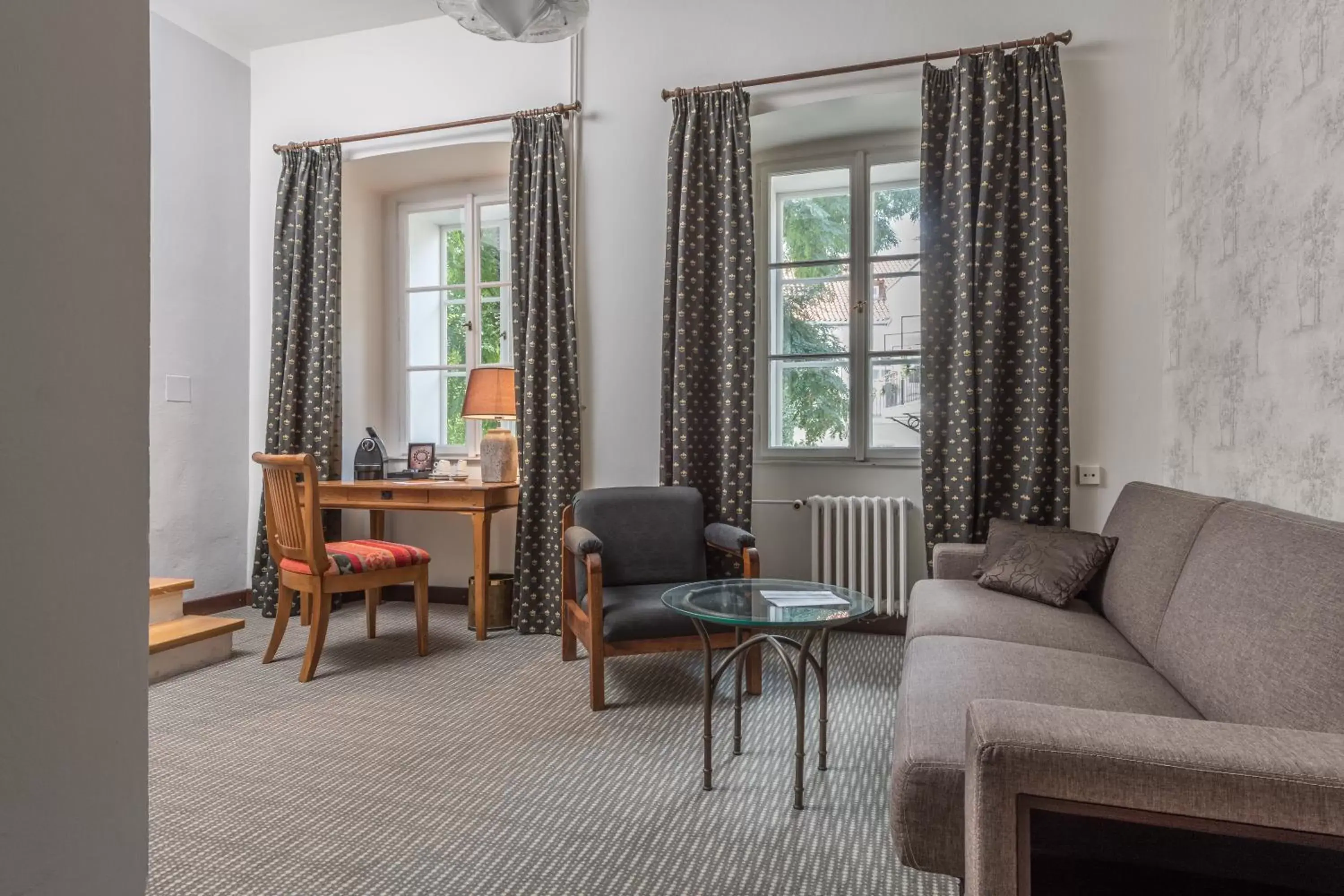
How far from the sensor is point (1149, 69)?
3.16 meters

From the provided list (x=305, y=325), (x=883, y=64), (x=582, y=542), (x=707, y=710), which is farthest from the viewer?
(x=305, y=325)

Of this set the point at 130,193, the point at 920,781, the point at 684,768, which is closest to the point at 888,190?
the point at 684,768

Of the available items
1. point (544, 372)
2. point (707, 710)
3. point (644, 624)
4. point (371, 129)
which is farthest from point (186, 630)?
point (371, 129)

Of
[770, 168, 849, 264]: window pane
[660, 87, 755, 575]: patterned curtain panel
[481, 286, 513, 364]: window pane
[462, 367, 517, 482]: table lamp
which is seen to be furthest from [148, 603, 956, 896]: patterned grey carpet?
[770, 168, 849, 264]: window pane

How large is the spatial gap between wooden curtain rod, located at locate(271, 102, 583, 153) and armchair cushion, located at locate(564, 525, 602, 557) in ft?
7.18

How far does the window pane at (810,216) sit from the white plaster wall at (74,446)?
3596 mm

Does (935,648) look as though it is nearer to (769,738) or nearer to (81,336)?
(769,738)

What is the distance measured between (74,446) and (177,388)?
13.8 ft

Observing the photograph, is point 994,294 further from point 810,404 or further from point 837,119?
point 837,119

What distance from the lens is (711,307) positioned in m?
3.73

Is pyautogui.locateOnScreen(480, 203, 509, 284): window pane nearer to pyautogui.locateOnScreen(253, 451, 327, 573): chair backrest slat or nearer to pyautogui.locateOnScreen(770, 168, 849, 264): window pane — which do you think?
pyautogui.locateOnScreen(770, 168, 849, 264): window pane

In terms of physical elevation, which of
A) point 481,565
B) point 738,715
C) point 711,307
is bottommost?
point 738,715

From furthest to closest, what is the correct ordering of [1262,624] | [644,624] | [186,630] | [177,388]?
[177,388] < [186,630] < [644,624] < [1262,624]

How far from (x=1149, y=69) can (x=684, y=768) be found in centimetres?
329
